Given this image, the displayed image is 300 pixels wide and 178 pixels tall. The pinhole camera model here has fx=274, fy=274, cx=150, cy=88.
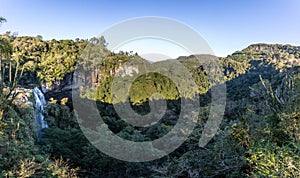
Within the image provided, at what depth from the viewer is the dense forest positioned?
7.26 m

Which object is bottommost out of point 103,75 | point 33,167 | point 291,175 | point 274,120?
point 33,167

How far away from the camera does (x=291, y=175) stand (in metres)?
4.72

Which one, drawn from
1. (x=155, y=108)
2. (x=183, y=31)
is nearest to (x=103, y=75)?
(x=155, y=108)

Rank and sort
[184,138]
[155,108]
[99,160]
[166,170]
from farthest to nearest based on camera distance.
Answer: [155,108] < [184,138] < [99,160] < [166,170]

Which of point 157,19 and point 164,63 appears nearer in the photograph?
point 157,19

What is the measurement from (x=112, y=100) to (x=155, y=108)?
5.90 m

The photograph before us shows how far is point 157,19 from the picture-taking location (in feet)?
42.7

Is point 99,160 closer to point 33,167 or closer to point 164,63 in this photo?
point 33,167

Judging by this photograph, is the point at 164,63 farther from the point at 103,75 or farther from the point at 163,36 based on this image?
the point at 163,36

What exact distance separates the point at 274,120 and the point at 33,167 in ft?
23.3

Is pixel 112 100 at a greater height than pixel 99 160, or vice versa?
pixel 112 100

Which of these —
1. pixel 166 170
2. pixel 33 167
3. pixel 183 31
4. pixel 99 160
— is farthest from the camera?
pixel 99 160

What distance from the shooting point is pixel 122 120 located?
2314cm

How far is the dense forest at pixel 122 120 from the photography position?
726cm
